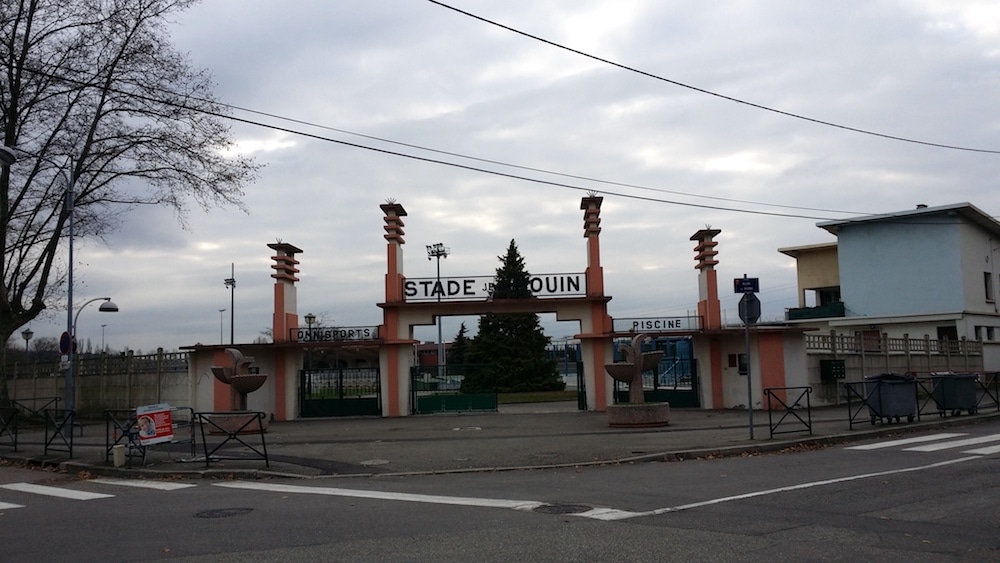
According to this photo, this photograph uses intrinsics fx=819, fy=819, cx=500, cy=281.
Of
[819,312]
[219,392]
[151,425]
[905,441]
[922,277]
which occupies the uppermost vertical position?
[922,277]

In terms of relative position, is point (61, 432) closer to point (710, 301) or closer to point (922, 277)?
point (710, 301)

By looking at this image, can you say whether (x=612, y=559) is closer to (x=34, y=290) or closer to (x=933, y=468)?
(x=933, y=468)

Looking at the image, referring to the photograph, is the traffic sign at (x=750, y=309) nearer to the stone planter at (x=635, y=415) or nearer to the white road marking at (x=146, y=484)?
the stone planter at (x=635, y=415)

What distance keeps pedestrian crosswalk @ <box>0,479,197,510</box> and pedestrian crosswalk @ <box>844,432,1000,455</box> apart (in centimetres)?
1195

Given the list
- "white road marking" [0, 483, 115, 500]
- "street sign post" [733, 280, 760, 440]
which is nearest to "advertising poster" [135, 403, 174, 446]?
"white road marking" [0, 483, 115, 500]

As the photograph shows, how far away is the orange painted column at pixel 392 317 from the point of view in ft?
92.7

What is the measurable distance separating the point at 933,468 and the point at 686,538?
6335mm

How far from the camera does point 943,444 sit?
15.0m

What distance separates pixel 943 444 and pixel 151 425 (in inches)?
571

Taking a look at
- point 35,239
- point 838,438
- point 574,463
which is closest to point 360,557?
point 574,463

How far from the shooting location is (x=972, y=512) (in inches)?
335

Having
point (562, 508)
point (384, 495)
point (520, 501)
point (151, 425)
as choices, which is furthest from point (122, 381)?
point (562, 508)

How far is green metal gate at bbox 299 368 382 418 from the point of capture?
1126 inches

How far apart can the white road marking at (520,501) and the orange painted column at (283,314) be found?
620 inches
